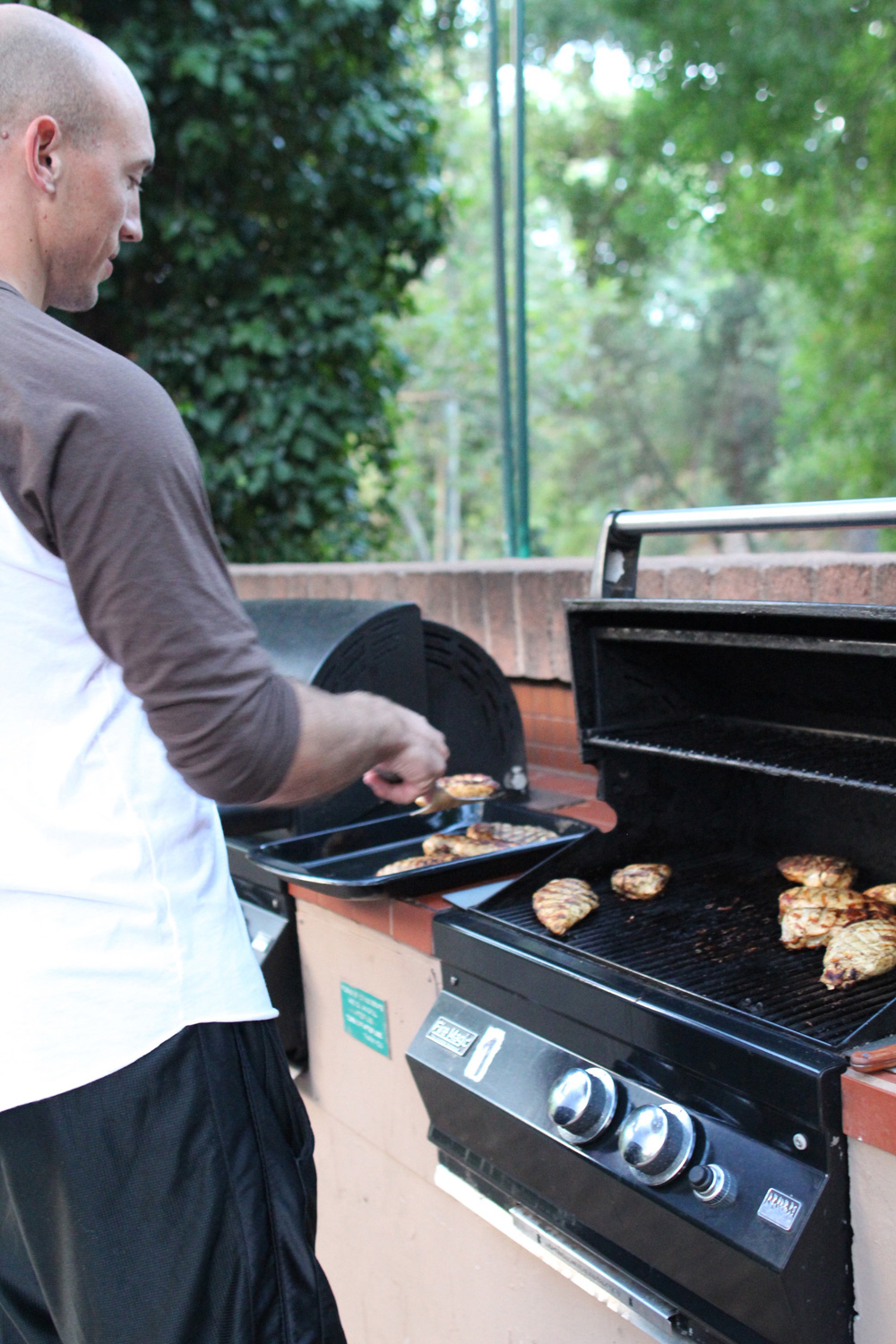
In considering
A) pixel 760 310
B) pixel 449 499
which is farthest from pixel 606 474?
pixel 449 499

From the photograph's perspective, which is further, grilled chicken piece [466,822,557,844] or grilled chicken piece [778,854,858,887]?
grilled chicken piece [466,822,557,844]

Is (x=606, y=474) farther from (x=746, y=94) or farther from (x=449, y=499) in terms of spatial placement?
(x=746, y=94)

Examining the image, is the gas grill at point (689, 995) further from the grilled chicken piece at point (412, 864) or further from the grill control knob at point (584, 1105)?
the grilled chicken piece at point (412, 864)

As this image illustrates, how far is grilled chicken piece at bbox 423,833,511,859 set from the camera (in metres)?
1.91

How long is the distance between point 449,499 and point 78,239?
18.9 metres

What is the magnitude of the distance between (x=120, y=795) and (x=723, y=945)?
89 cm

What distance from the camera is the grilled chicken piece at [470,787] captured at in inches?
84.6

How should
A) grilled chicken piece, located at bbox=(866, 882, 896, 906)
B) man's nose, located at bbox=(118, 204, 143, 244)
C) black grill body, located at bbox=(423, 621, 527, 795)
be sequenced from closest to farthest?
1. man's nose, located at bbox=(118, 204, 143, 244)
2. grilled chicken piece, located at bbox=(866, 882, 896, 906)
3. black grill body, located at bbox=(423, 621, 527, 795)

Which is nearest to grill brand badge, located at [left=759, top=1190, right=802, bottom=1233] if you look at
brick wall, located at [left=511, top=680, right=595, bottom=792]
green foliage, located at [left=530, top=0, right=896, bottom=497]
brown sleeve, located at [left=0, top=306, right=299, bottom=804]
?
brown sleeve, located at [left=0, top=306, right=299, bottom=804]

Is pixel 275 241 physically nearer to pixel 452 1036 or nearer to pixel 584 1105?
pixel 452 1036

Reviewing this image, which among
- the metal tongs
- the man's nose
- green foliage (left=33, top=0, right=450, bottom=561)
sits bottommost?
the metal tongs

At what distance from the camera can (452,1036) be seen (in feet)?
5.39

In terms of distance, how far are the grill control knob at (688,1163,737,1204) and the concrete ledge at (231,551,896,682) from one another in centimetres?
100

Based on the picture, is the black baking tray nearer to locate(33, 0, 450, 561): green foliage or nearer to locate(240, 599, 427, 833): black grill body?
locate(240, 599, 427, 833): black grill body
